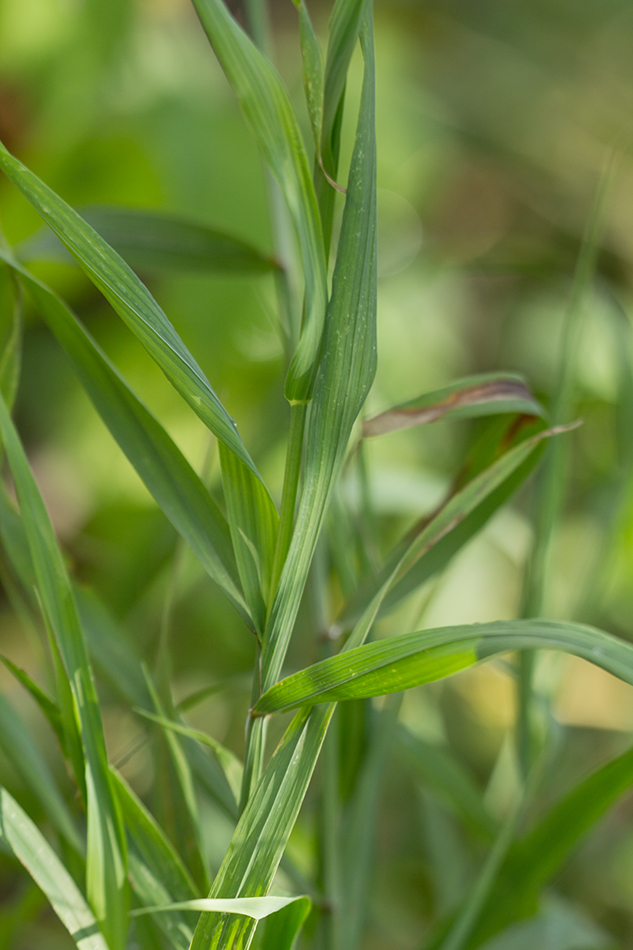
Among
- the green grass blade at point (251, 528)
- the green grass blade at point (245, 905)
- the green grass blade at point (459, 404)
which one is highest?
the green grass blade at point (459, 404)

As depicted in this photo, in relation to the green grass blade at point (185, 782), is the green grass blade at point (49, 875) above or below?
below

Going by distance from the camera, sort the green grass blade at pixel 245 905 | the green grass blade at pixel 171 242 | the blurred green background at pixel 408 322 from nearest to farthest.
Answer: the green grass blade at pixel 245 905
the green grass blade at pixel 171 242
the blurred green background at pixel 408 322

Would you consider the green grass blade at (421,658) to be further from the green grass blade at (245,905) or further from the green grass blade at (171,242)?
the green grass blade at (171,242)

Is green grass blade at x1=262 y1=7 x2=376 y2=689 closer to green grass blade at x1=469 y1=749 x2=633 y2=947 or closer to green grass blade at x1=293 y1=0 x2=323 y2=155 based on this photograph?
green grass blade at x1=293 y1=0 x2=323 y2=155

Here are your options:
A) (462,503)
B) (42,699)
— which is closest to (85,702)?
(42,699)

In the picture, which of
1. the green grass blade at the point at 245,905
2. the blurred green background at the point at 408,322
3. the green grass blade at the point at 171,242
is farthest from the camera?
the blurred green background at the point at 408,322

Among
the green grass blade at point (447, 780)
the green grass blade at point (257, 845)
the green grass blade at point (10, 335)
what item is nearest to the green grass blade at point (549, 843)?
the green grass blade at point (447, 780)
